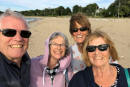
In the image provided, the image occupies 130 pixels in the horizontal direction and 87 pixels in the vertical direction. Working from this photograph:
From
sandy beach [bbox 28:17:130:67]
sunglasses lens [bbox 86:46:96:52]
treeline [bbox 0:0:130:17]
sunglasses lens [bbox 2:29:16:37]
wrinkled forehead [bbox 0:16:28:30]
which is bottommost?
sandy beach [bbox 28:17:130:67]

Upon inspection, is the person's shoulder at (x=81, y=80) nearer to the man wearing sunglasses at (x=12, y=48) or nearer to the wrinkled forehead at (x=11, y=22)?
the man wearing sunglasses at (x=12, y=48)

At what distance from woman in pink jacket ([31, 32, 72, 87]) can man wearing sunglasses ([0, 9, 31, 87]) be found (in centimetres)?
47

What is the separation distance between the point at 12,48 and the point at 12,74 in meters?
0.35

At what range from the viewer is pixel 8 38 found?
200cm

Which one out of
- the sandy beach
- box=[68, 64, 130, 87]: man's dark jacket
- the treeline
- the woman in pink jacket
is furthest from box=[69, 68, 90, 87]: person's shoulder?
the treeline

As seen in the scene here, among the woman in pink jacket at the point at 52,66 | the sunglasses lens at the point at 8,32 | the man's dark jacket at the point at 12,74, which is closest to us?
the man's dark jacket at the point at 12,74

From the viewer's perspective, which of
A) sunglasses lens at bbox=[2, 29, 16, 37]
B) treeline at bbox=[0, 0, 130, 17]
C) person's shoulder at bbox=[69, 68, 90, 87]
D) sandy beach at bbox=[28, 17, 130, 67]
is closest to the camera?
sunglasses lens at bbox=[2, 29, 16, 37]

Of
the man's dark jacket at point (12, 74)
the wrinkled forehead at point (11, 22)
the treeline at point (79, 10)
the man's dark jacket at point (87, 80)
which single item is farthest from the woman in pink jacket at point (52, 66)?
the treeline at point (79, 10)

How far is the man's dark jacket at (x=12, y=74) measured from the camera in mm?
1851

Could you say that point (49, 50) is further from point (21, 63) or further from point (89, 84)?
point (89, 84)

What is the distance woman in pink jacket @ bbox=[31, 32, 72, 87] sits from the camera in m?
2.64

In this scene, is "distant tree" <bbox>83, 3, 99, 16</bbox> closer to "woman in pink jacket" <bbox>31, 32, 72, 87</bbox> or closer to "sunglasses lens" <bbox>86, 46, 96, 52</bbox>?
"woman in pink jacket" <bbox>31, 32, 72, 87</bbox>

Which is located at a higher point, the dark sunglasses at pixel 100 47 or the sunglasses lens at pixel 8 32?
the sunglasses lens at pixel 8 32

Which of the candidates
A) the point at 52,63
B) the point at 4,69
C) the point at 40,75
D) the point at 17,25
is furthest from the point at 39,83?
the point at 17,25
